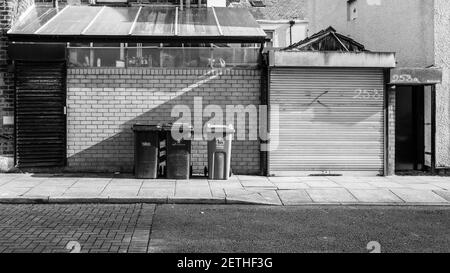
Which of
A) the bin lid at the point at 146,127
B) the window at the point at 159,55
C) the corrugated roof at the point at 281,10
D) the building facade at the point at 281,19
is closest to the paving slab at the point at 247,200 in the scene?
the bin lid at the point at 146,127

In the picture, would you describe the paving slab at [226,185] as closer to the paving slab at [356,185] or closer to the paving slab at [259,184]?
the paving slab at [259,184]

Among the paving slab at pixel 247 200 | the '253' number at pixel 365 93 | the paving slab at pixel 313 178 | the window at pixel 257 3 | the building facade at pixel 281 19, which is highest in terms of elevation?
the window at pixel 257 3

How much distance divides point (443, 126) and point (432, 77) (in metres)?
1.54

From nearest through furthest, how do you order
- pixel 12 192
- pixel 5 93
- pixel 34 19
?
pixel 12 192
pixel 5 93
pixel 34 19

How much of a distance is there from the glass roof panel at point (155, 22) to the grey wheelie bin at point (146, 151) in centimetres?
250

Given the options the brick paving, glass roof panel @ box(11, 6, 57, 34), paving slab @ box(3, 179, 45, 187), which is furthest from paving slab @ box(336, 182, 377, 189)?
glass roof panel @ box(11, 6, 57, 34)

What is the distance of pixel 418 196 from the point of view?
1023cm

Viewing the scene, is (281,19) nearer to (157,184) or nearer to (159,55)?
(159,55)

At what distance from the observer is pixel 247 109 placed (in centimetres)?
1308

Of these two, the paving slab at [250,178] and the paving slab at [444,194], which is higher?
the paving slab at [250,178]

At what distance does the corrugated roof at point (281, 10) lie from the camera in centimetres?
2469

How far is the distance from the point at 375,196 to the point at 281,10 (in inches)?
658

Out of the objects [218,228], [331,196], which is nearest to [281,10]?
[331,196]

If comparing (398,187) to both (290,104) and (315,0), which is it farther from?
(315,0)
